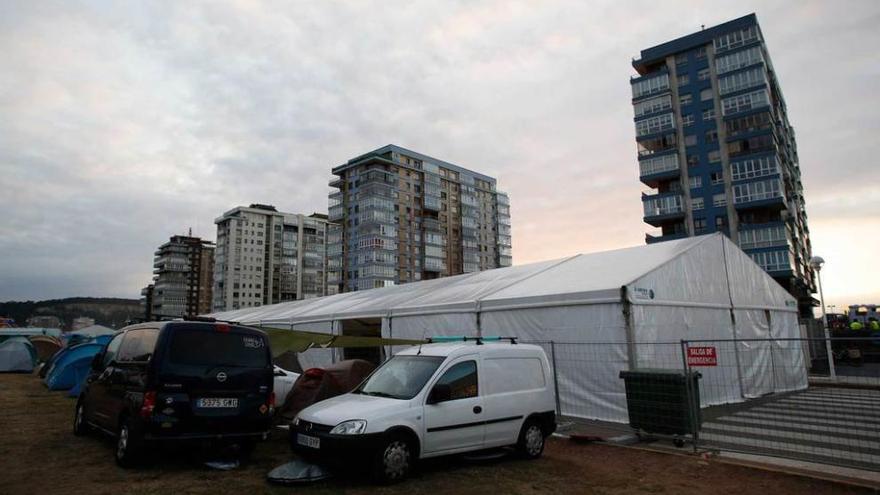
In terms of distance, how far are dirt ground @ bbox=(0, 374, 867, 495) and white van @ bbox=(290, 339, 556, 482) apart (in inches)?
13.7

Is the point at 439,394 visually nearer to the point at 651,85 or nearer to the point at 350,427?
the point at 350,427

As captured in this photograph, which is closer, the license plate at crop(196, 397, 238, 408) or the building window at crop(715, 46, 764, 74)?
the license plate at crop(196, 397, 238, 408)

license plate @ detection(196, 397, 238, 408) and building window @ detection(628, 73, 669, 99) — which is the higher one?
building window @ detection(628, 73, 669, 99)

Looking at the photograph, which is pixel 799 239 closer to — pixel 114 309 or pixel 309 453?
pixel 309 453

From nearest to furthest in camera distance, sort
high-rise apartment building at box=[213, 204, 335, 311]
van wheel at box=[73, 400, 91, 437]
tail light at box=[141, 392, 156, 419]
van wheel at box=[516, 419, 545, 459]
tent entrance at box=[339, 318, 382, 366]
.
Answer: tail light at box=[141, 392, 156, 419] < van wheel at box=[516, 419, 545, 459] < van wheel at box=[73, 400, 91, 437] < tent entrance at box=[339, 318, 382, 366] < high-rise apartment building at box=[213, 204, 335, 311]

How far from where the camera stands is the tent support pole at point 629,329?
10602 millimetres

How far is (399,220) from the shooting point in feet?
279

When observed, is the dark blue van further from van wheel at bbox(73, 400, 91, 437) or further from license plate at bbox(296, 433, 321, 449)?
van wheel at bbox(73, 400, 91, 437)

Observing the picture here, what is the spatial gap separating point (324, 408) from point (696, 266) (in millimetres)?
10881

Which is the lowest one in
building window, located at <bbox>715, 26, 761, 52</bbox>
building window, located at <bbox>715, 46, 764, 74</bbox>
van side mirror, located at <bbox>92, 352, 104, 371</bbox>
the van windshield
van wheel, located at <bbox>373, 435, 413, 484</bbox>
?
van wheel, located at <bbox>373, 435, 413, 484</bbox>

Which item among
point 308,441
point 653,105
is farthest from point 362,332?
point 653,105

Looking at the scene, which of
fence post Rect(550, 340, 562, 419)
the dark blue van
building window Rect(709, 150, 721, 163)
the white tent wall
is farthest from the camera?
building window Rect(709, 150, 721, 163)

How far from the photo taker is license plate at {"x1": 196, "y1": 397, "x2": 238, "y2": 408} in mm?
7016

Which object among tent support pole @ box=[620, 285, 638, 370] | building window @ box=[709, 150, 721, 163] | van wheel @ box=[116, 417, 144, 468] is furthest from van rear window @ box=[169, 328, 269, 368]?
building window @ box=[709, 150, 721, 163]
